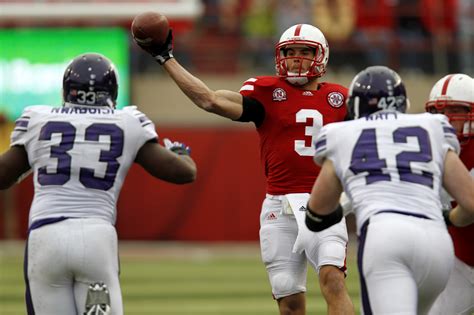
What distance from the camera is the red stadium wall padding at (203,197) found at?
19.3 m

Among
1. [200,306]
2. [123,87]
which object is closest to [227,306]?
[200,306]

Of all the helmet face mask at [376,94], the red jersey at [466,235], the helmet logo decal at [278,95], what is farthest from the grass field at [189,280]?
the helmet face mask at [376,94]

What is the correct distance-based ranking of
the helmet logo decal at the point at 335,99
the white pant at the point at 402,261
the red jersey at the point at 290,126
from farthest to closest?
the helmet logo decal at the point at 335,99
the red jersey at the point at 290,126
the white pant at the point at 402,261

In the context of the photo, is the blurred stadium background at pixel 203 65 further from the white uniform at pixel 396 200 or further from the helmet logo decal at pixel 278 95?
the white uniform at pixel 396 200

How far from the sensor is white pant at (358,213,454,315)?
4.90m

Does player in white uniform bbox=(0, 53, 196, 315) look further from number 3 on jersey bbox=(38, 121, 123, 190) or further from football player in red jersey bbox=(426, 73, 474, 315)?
football player in red jersey bbox=(426, 73, 474, 315)

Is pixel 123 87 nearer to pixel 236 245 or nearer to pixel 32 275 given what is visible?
pixel 236 245

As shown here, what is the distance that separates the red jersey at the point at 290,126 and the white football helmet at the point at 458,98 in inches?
29.3

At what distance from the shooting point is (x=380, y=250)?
16.2 ft

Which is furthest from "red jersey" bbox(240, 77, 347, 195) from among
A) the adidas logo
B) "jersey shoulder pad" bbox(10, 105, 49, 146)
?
"jersey shoulder pad" bbox(10, 105, 49, 146)

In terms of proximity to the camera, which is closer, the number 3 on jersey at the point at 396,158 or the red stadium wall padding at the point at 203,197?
the number 3 on jersey at the point at 396,158

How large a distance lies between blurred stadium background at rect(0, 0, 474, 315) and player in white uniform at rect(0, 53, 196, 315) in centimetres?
1231

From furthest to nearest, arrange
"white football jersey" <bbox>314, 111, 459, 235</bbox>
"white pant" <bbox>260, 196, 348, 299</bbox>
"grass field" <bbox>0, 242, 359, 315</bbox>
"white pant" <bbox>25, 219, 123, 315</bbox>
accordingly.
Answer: "grass field" <bbox>0, 242, 359, 315</bbox>, "white pant" <bbox>260, 196, 348, 299</bbox>, "white pant" <bbox>25, 219, 123, 315</bbox>, "white football jersey" <bbox>314, 111, 459, 235</bbox>

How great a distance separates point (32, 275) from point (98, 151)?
2.18 ft
